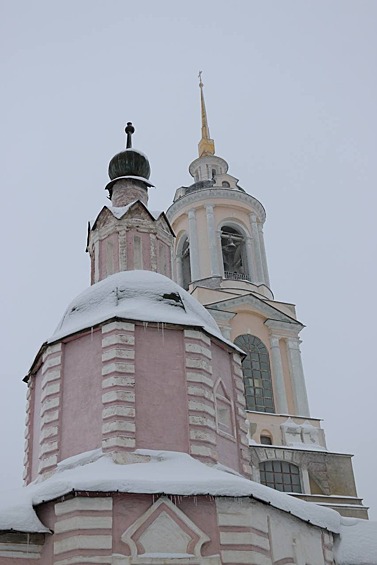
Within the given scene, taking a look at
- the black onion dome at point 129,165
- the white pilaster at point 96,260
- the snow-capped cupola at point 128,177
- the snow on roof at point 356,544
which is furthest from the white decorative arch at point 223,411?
the black onion dome at point 129,165

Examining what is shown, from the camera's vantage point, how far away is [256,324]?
92.5 feet

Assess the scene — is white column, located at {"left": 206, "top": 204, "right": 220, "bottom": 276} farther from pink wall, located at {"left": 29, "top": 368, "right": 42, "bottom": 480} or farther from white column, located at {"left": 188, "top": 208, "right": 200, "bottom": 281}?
pink wall, located at {"left": 29, "top": 368, "right": 42, "bottom": 480}

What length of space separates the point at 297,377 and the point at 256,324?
2438 mm

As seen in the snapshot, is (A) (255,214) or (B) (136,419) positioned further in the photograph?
(A) (255,214)

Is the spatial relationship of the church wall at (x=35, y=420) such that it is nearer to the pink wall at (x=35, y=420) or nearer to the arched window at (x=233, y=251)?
the pink wall at (x=35, y=420)

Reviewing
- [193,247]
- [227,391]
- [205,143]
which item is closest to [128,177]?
[227,391]

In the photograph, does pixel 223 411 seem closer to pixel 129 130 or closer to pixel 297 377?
pixel 129 130

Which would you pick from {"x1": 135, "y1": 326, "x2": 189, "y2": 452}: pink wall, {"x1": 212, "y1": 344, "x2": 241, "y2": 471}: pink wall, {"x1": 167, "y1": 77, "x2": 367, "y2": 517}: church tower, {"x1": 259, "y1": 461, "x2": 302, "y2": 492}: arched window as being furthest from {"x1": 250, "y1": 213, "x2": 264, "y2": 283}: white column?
{"x1": 135, "y1": 326, "x2": 189, "y2": 452}: pink wall

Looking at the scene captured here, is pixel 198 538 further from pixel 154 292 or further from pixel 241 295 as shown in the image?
pixel 241 295

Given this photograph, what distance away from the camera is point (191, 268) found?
30.4 m

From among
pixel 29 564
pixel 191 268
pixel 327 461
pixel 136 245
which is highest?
pixel 191 268

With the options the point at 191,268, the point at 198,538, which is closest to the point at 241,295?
the point at 191,268

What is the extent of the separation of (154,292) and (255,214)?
16560 mm

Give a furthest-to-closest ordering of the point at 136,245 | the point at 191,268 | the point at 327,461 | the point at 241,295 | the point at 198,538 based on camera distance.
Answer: the point at 191,268 → the point at 241,295 → the point at 327,461 → the point at 136,245 → the point at 198,538
